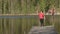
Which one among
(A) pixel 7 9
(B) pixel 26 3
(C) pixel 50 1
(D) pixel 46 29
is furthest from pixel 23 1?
(D) pixel 46 29

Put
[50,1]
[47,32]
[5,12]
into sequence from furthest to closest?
[5,12] → [50,1] → [47,32]

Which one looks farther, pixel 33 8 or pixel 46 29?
pixel 33 8

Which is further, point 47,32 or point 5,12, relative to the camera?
point 5,12

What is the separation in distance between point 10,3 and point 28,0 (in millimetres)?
11373

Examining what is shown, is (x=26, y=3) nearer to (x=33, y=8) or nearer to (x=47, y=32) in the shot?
(x=33, y=8)

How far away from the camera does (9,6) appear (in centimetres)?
13812

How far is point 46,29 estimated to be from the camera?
24.1 metres

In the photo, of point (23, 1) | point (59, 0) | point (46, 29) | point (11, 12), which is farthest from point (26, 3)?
point (46, 29)

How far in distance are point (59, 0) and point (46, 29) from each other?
109316 millimetres

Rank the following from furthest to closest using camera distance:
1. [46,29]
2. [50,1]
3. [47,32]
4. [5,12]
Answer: [5,12], [50,1], [46,29], [47,32]

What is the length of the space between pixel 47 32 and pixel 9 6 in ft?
383

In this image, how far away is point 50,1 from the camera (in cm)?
12425

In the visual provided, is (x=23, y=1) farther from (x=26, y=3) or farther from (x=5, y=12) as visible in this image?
(x=5, y=12)

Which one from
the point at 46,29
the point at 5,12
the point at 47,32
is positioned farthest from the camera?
the point at 5,12
